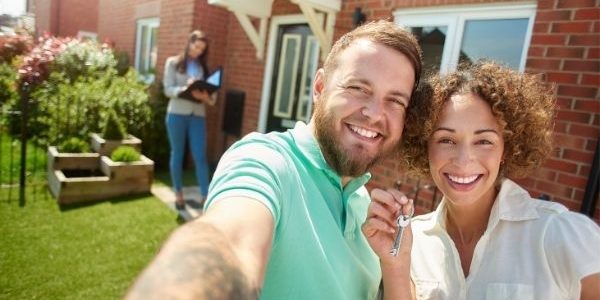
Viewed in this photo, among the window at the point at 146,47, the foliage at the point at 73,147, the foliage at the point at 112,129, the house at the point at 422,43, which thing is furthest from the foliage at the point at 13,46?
the foliage at the point at 73,147

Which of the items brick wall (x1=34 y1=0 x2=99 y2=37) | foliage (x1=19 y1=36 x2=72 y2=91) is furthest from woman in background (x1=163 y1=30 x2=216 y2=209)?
brick wall (x1=34 y1=0 x2=99 y2=37)

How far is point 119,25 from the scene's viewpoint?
10477mm

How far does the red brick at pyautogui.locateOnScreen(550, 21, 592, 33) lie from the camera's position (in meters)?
2.71

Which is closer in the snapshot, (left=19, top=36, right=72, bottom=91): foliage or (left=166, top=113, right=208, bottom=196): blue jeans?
(left=166, top=113, right=208, bottom=196): blue jeans

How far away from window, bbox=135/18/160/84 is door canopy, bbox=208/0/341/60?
3.51 meters

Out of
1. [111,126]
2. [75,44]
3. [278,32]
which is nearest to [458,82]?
[278,32]

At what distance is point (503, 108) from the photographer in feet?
5.15

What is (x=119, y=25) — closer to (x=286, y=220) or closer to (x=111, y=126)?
(x=111, y=126)

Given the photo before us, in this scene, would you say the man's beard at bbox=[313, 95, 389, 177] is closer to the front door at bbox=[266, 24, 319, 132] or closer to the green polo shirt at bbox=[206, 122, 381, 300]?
the green polo shirt at bbox=[206, 122, 381, 300]

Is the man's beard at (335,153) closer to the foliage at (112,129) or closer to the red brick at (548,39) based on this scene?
the red brick at (548,39)

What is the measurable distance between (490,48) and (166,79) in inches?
133

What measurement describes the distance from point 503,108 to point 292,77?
4452 millimetres

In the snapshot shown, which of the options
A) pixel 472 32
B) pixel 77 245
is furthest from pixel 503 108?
pixel 77 245

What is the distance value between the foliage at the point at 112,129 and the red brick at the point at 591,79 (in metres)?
5.27
